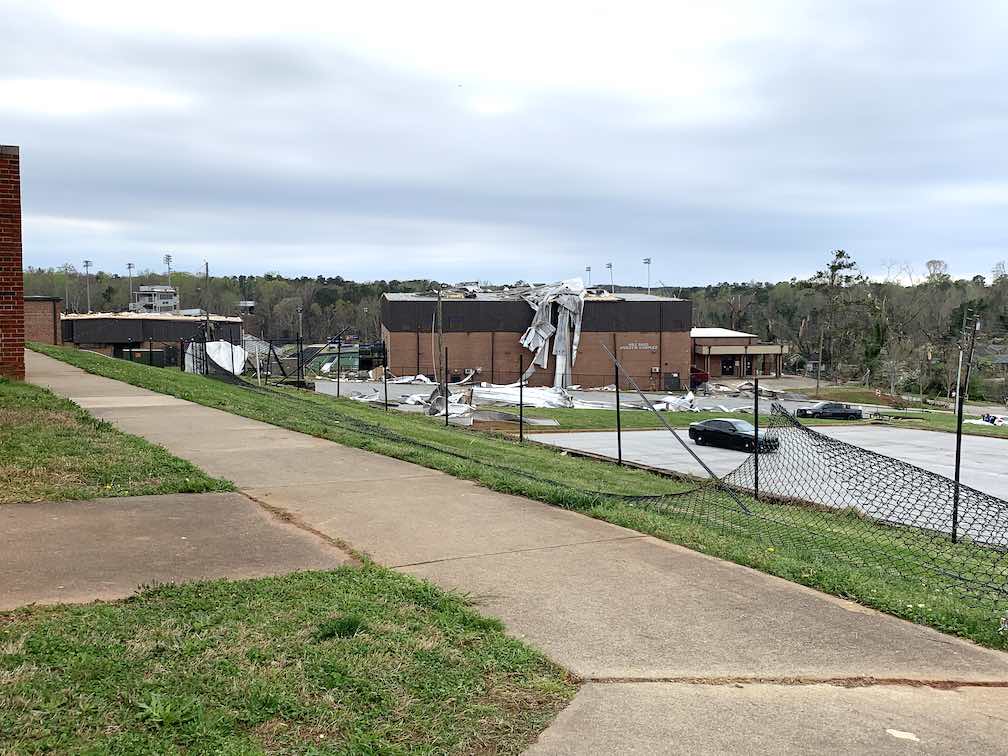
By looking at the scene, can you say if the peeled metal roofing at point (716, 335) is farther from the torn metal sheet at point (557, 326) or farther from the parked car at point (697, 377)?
the torn metal sheet at point (557, 326)

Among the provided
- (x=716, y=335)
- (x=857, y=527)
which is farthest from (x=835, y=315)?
(x=857, y=527)

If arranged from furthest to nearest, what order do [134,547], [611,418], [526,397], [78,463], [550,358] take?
[550,358]
[526,397]
[611,418]
[78,463]
[134,547]

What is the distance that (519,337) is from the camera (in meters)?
69.9

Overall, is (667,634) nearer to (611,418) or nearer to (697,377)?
(611,418)

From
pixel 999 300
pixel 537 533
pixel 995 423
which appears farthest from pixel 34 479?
pixel 999 300

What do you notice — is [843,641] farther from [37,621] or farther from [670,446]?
[670,446]

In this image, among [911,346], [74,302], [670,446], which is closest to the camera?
[670,446]

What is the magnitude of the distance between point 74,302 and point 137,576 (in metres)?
152

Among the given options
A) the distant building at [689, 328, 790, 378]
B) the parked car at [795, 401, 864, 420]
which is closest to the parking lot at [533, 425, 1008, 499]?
the parked car at [795, 401, 864, 420]

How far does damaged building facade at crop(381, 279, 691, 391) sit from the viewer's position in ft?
224

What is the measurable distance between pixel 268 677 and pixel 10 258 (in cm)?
1321

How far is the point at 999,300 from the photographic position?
10894 centimetres

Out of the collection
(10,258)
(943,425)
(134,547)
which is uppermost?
(10,258)

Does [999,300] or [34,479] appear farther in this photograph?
[999,300]
